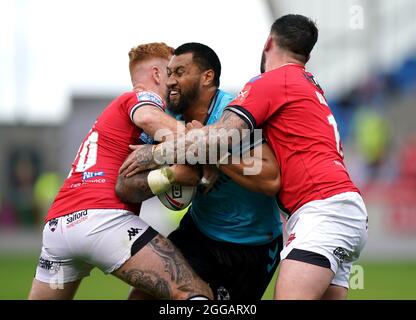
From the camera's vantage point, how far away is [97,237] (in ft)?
23.3

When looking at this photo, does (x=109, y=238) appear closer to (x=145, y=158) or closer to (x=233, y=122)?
(x=145, y=158)

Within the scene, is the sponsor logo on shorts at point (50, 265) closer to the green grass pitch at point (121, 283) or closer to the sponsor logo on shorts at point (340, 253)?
the sponsor logo on shorts at point (340, 253)

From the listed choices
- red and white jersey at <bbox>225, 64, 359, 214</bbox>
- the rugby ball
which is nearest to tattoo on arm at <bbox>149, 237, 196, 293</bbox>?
the rugby ball

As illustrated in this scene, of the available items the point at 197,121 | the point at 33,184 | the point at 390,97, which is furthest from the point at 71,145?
the point at 197,121

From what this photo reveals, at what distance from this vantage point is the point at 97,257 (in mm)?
7172

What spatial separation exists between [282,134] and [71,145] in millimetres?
19696

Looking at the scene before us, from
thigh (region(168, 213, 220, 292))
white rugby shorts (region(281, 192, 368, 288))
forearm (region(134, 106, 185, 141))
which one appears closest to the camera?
white rugby shorts (region(281, 192, 368, 288))

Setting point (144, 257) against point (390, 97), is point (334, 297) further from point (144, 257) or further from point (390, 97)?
point (390, 97)

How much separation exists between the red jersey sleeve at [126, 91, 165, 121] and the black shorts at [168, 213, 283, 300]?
1199 millimetres

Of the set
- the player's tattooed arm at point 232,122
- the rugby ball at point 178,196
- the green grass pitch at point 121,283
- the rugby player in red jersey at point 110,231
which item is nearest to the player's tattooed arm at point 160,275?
the rugby player in red jersey at point 110,231

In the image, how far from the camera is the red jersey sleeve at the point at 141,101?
24.1ft

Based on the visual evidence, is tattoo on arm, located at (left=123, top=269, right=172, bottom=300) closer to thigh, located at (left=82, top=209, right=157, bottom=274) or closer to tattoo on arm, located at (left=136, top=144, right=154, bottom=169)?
thigh, located at (left=82, top=209, right=157, bottom=274)

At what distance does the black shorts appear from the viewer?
7805 mm
